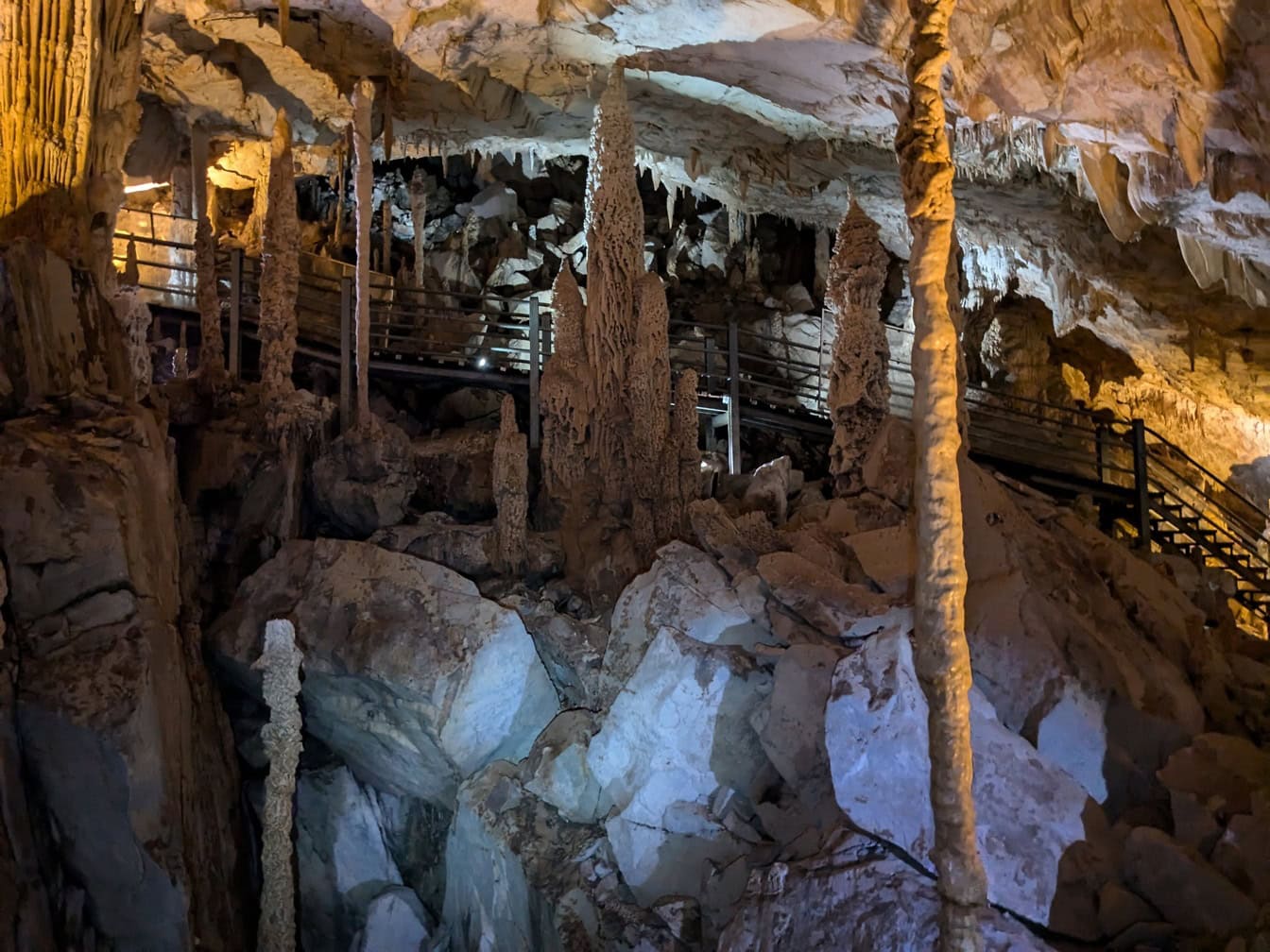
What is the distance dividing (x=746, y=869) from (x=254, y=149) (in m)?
11.8

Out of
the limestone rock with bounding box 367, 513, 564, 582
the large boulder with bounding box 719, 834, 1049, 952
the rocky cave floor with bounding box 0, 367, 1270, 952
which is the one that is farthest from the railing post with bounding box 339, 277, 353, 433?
the large boulder with bounding box 719, 834, 1049, 952

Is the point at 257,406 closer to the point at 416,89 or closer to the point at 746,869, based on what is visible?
the point at 416,89

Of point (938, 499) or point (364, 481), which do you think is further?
point (364, 481)

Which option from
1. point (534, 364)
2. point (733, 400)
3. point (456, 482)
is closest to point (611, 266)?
point (534, 364)

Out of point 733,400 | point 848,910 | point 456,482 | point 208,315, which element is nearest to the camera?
point 848,910

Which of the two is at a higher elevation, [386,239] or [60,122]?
[60,122]

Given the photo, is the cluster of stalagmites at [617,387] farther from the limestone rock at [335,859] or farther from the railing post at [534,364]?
the limestone rock at [335,859]

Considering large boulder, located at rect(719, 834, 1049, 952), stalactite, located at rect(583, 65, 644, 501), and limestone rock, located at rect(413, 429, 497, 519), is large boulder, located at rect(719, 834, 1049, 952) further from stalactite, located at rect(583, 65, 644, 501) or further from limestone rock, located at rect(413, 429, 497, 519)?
limestone rock, located at rect(413, 429, 497, 519)

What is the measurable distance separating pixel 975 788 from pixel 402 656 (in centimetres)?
429

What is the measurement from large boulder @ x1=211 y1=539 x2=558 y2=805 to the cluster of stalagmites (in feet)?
4.59

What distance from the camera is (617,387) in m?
8.87

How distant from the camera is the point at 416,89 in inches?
460

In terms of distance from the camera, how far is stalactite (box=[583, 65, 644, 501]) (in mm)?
8852

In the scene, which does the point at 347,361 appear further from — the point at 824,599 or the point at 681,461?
the point at 824,599
